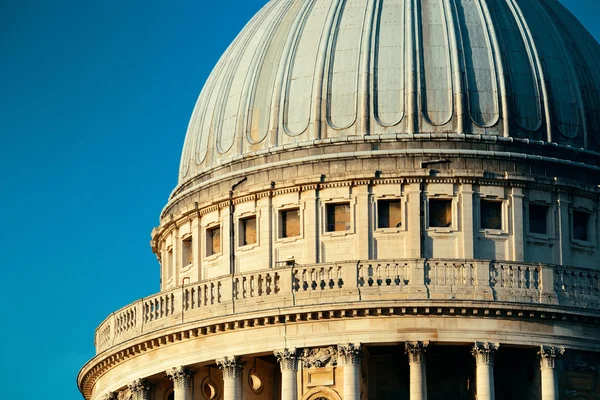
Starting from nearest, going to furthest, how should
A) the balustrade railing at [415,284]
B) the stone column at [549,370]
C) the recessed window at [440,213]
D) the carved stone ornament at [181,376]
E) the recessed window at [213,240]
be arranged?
1. the stone column at [549,370]
2. the balustrade railing at [415,284]
3. the carved stone ornament at [181,376]
4. the recessed window at [440,213]
5. the recessed window at [213,240]

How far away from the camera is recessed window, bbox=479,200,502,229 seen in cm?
8925

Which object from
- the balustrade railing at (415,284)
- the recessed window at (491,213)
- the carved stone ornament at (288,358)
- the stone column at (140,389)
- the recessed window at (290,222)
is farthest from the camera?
the recessed window at (290,222)

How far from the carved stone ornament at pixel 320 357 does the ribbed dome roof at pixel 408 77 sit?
29.1 feet

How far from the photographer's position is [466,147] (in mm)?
89938

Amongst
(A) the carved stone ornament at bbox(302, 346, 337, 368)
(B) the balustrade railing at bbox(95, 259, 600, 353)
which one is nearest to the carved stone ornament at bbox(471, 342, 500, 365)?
(B) the balustrade railing at bbox(95, 259, 600, 353)

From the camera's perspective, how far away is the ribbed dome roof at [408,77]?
90.9 meters

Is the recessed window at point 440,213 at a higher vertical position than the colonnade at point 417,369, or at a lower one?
higher

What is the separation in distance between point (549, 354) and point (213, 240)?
14328 mm

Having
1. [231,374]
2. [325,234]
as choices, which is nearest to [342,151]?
[325,234]

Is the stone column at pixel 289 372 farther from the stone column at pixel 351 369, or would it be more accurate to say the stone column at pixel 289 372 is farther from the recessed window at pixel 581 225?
the recessed window at pixel 581 225

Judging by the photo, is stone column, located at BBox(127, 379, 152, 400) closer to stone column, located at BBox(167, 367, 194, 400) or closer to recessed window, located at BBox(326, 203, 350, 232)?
stone column, located at BBox(167, 367, 194, 400)

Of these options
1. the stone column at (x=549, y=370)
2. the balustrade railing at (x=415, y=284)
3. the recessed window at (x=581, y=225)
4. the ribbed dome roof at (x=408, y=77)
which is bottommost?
the stone column at (x=549, y=370)

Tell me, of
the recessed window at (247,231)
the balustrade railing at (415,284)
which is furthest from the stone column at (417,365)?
the recessed window at (247,231)

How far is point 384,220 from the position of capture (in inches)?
3504
